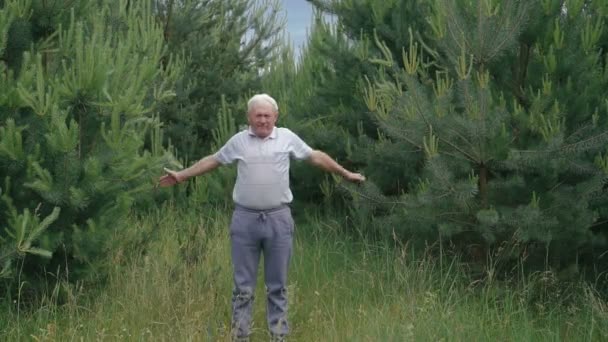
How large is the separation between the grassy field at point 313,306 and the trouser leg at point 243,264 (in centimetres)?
15

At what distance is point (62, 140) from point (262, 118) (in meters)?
1.34

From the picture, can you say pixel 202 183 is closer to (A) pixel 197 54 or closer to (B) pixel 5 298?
(A) pixel 197 54

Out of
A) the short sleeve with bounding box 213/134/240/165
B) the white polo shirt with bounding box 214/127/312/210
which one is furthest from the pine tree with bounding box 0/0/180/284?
the white polo shirt with bounding box 214/127/312/210

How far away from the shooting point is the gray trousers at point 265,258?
4418 mm

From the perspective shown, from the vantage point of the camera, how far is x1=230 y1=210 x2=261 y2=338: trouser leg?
4.43 m

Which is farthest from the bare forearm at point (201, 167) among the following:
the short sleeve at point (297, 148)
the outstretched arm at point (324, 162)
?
the outstretched arm at point (324, 162)

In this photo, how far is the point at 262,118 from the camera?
4.41 meters

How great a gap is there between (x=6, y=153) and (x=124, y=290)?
1.35 m

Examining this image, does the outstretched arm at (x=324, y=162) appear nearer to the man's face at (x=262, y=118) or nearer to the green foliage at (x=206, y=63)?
the man's face at (x=262, y=118)

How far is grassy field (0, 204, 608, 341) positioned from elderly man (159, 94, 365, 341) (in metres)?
0.27

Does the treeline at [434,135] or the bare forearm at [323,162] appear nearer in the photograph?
the bare forearm at [323,162]

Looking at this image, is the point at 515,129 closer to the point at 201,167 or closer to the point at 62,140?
the point at 201,167

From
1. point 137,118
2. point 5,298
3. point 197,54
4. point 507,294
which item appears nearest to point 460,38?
point 507,294

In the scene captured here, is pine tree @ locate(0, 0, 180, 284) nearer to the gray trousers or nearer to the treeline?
the treeline
